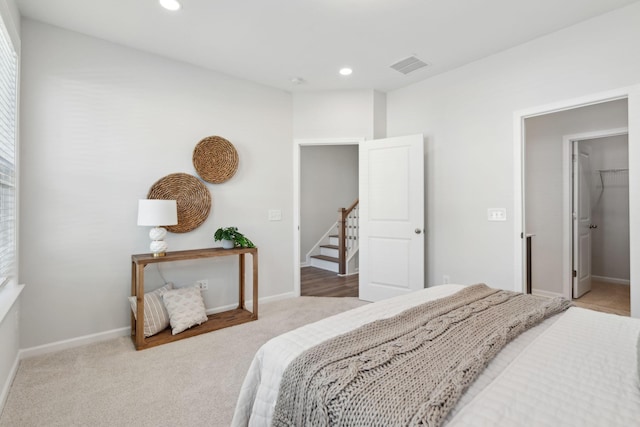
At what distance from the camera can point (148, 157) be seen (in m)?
3.02

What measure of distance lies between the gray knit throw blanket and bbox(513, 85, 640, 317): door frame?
1.52 m

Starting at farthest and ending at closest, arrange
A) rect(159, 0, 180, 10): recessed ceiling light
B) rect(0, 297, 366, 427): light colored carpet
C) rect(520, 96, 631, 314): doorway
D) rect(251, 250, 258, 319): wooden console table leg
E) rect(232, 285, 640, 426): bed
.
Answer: rect(520, 96, 631, 314): doorway
rect(251, 250, 258, 319): wooden console table leg
rect(159, 0, 180, 10): recessed ceiling light
rect(0, 297, 366, 427): light colored carpet
rect(232, 285, 640, 426): bed

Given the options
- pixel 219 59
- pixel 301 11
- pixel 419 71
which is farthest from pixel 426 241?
pixel 219 59

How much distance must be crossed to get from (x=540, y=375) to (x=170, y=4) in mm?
2957

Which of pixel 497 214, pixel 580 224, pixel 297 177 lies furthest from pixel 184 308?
pixel 580 224

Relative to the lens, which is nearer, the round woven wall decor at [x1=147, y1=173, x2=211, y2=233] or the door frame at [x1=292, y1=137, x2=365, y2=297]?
the round woven wall decor at [x1=147, y1=173, x2=211, y2=233]

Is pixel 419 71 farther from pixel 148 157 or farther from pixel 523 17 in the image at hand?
pixel 148 157

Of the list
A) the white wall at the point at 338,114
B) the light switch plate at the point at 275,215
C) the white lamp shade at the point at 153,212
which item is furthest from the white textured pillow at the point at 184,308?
the white wall at the point at 338,114

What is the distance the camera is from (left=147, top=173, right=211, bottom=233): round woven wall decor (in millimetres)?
3072

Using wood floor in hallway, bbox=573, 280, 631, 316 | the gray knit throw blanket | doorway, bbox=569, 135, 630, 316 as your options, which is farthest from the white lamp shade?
doorway, bbox=569, 135, 630, 316

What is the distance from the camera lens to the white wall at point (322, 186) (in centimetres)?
636

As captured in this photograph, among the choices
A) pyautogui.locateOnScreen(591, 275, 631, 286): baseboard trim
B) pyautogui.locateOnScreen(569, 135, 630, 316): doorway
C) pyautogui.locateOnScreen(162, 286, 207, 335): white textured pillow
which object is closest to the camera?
pyautogui.locateOnScreen(162, 286, 207, 335): white textured pillow

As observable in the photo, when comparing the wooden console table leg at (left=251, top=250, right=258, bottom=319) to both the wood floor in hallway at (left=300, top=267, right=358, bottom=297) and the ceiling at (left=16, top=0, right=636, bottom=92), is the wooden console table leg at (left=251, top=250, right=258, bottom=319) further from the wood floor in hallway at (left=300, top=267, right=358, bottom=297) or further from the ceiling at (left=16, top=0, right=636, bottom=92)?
the ceiling at (left=16, top=0, right=636, bottom=92)

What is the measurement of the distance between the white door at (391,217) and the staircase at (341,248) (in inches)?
59.9
